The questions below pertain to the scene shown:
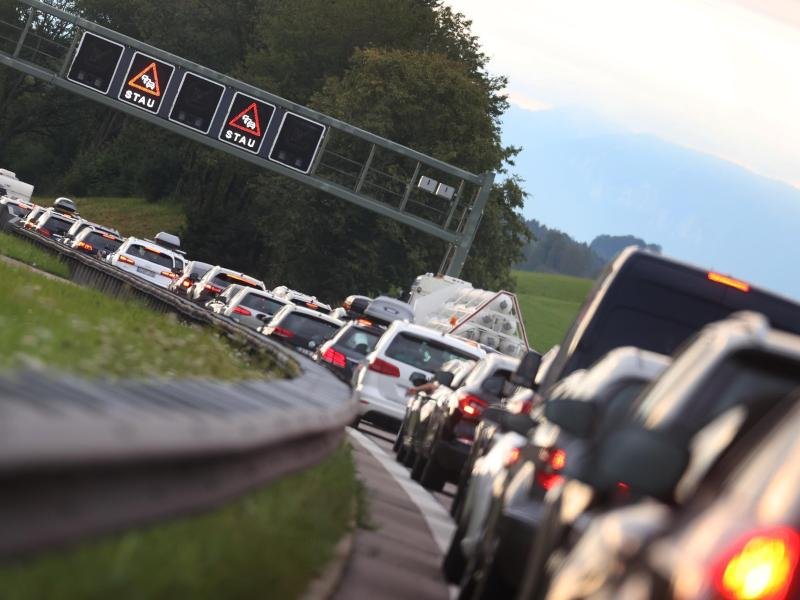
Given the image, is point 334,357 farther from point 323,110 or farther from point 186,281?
point 323,110

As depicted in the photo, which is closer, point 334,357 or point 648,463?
point 648,463

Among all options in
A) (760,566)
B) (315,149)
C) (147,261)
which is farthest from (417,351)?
(315,149)

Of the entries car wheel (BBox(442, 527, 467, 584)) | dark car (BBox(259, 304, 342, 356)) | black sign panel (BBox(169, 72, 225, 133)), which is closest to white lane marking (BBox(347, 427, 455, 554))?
car wheel (BBox(442, 527, 467, 584))

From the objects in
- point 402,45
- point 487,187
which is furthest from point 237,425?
point 402,45

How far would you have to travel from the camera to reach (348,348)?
29406 millimetres

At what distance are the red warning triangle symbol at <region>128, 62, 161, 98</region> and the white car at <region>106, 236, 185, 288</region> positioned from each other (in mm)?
7588

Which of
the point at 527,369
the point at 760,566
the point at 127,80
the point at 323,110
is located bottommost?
the point at 760,566

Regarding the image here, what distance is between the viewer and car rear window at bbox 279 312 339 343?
3216 centimetres

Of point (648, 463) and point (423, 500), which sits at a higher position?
point (648, 463)

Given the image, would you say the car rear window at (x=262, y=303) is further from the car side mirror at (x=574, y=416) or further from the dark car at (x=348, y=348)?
the car side mirror at (x=574, y=416)

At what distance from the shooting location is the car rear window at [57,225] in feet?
211

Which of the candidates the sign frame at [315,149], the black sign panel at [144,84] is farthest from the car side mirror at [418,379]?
the black sign panel at [144,84]

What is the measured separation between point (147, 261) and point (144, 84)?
891 cm

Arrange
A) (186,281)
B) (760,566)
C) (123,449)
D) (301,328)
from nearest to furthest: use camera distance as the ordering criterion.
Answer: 1. (123,449)
2. (760,566)
3. (301,328)
4. (186,281)
